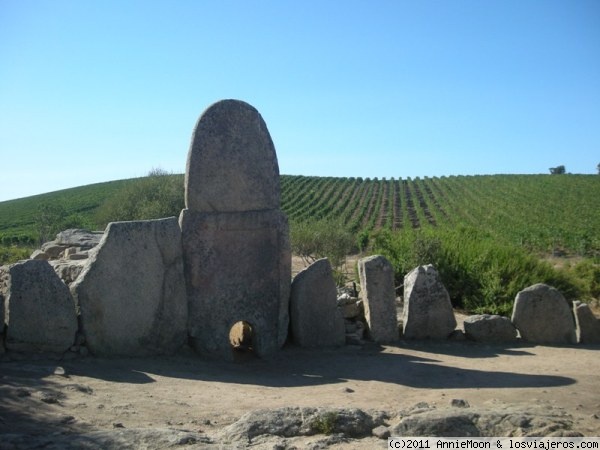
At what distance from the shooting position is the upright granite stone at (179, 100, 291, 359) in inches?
341

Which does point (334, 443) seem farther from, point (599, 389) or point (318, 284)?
point (318, 284)

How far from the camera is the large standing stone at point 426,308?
973 centimetres

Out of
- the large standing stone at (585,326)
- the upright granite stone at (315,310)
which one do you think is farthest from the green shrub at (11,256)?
the large standing stone at (585,326)

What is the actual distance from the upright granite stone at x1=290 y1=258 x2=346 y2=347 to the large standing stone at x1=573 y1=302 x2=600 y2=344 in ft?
12.8

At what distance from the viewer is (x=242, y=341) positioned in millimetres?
9875

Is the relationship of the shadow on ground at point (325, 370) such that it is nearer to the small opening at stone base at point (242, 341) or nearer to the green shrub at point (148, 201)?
the small opening at stone base at point (242, 341)

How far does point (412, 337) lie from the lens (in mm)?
9805

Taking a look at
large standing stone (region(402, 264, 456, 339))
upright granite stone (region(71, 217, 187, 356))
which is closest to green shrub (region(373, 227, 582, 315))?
large standing stone (region(402, 264, 456, 339))

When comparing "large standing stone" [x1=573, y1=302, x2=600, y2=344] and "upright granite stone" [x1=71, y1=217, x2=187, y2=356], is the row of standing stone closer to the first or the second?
"large standing stone" [x1=573, y1=302, x2=600, y2=344]

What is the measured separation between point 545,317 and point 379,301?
275 cm

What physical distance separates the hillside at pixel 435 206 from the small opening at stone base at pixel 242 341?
18.0 m

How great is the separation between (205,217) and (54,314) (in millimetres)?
2433

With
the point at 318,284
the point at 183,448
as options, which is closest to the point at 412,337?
the point at 318,284

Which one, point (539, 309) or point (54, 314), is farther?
point (539, 309)
